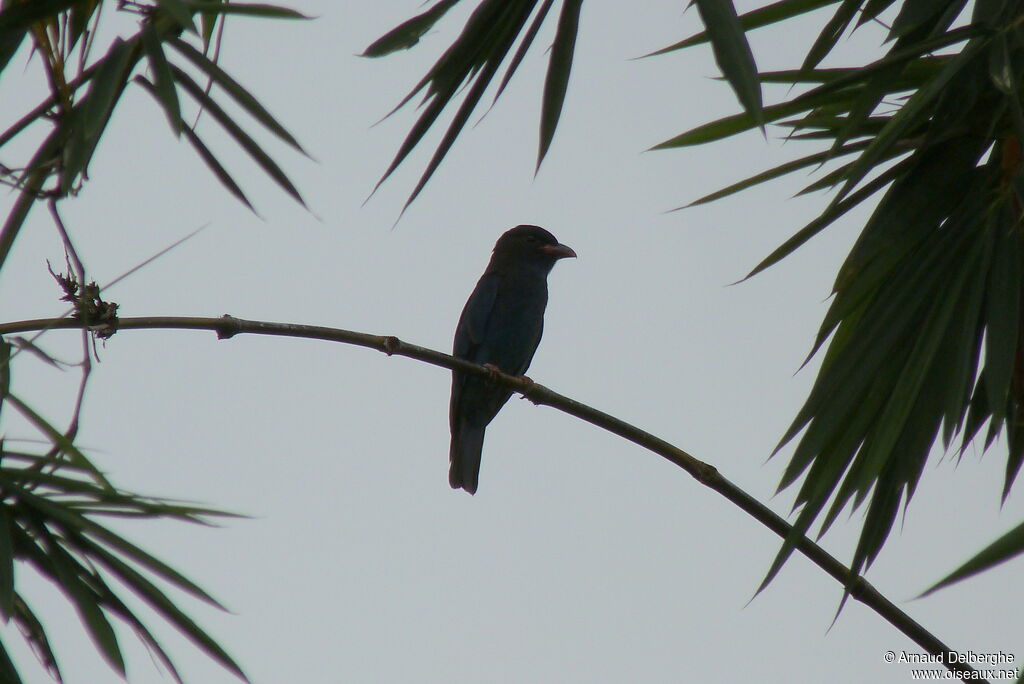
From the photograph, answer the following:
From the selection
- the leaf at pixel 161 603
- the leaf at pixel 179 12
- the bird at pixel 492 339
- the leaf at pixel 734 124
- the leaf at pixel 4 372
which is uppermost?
the bird at pixel 492 339

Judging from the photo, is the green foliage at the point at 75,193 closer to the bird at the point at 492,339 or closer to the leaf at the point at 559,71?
the leaf at the point at 559,71

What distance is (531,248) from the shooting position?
23.3ft

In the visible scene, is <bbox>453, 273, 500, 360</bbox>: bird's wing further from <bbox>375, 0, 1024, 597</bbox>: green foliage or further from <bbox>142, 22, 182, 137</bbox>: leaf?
<bbox>142, 22, 182, 137</bbox>: leaf

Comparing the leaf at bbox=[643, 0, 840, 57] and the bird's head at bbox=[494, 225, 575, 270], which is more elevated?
the bird's head at bbox=[494, 225, 575, 270]

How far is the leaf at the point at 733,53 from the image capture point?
206cm

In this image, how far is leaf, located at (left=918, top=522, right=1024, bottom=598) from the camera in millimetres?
1416

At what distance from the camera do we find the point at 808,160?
10.6ft

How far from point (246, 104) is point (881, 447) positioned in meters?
1.64

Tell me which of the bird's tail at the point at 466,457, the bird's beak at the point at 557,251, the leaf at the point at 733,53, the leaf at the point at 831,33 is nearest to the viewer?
the leaf at the point at 733,53

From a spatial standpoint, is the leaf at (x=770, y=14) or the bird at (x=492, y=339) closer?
the leaf at (x=770, y=14)

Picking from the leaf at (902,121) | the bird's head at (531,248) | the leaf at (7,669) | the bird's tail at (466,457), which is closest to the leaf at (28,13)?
the leaf at (7,669)

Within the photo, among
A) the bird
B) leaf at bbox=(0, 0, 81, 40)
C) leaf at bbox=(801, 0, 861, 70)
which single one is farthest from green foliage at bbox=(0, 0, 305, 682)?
the bird

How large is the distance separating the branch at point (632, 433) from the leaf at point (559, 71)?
2.20 ft

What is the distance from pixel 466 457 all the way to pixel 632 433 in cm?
368
